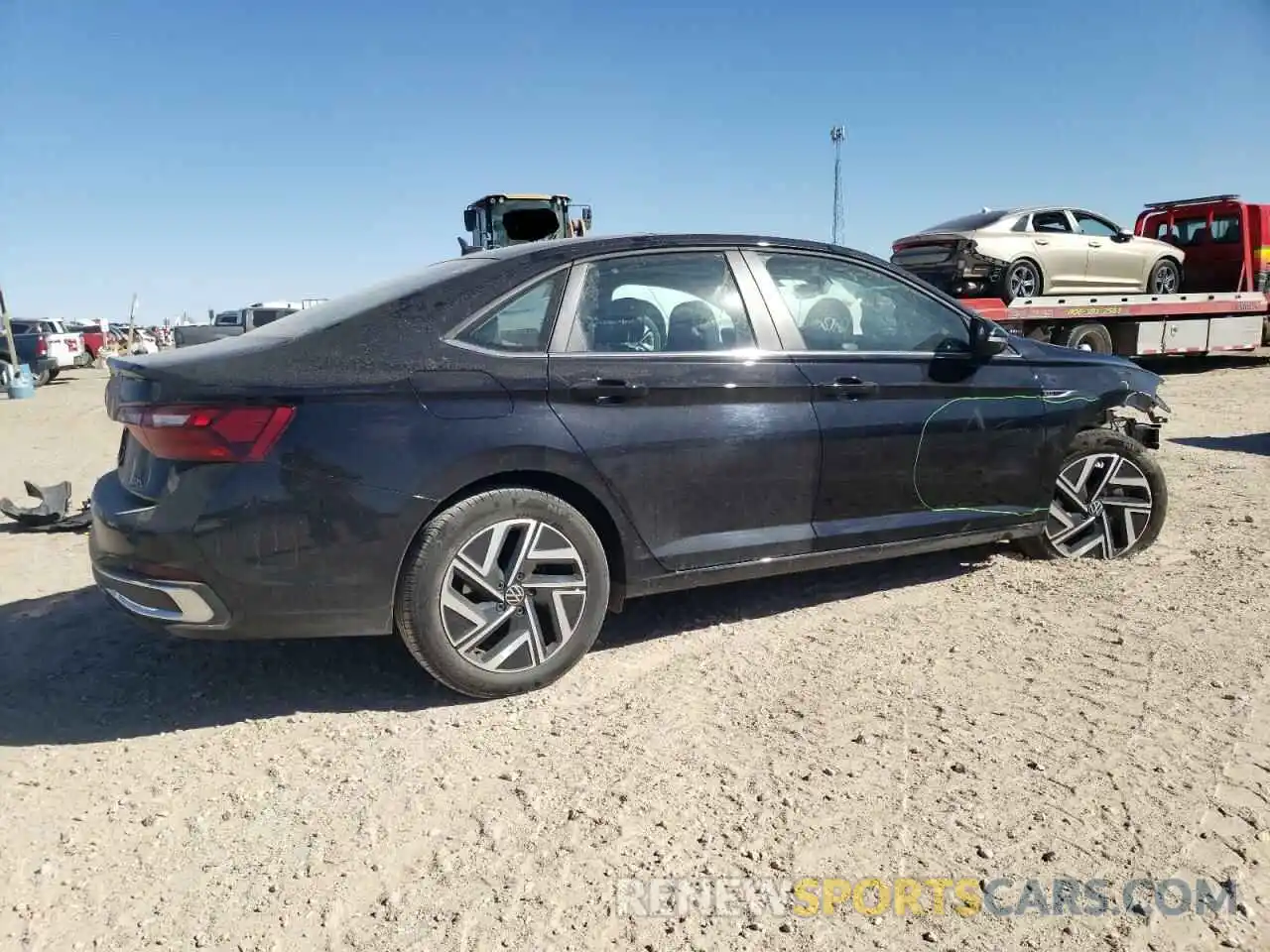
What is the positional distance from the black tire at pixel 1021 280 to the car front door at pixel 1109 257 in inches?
44.4

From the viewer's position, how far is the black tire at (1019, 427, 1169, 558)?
4562mm

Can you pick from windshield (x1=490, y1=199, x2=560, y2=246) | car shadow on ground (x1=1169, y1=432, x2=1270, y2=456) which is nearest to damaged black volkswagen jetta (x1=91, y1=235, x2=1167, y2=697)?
car shadow on ground (x1=1169, y1=432, x2=1270, y2=456)

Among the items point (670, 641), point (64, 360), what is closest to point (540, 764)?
point (670, 641)

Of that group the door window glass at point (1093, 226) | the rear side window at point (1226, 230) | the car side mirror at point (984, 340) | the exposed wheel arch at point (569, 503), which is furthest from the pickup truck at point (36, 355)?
the rear side window at point (1226, 230)

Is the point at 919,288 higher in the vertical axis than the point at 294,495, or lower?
higher

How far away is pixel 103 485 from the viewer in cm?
327

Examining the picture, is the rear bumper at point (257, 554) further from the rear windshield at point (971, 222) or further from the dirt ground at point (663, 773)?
the rear windshield at point (971, 222)

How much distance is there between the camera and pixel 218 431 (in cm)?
285

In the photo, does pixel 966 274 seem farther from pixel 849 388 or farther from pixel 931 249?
pixel 849 388

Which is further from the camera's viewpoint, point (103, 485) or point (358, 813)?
point (103, 485)

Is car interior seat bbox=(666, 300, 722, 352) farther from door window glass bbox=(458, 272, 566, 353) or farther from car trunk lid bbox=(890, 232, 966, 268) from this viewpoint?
car trunk lid bbox=(890, 232, 966, 268)

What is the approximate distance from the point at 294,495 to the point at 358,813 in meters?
0.98

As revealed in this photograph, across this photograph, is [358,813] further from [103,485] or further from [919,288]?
[919,288]

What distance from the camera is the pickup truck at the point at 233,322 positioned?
24203 mm
